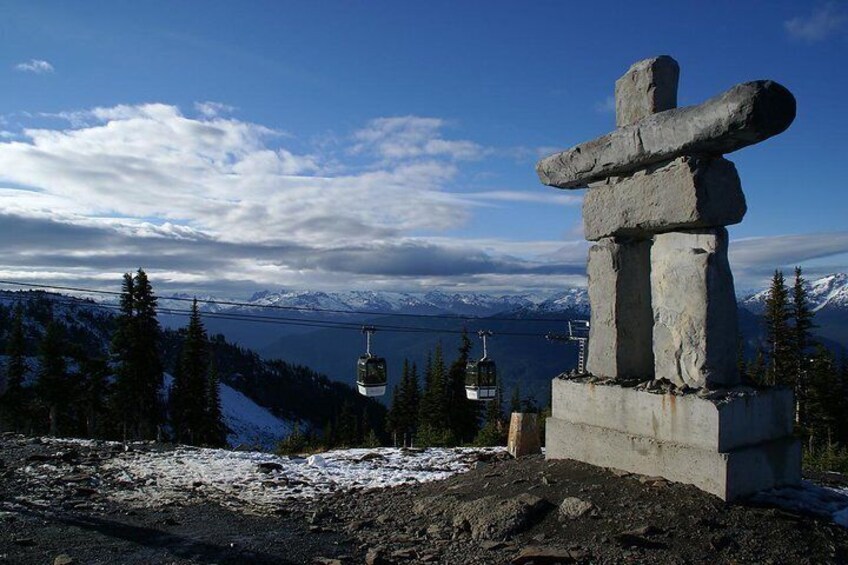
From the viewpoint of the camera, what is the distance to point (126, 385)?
3503 cm

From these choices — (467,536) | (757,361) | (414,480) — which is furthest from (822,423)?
(467,536)

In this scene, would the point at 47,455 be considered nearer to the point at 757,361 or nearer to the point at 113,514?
the point at 113,514

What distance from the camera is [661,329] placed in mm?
8320

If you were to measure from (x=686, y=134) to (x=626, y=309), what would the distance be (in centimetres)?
260

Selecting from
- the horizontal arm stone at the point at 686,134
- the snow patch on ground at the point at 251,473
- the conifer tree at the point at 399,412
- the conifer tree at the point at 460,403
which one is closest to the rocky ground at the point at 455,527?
the snow patch on ground at the point at 251,473

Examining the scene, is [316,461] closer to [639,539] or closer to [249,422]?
[639,539]

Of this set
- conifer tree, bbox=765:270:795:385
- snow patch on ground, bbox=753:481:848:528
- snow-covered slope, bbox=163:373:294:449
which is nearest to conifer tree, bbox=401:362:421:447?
conifer tree, bbox=765:270:795:385

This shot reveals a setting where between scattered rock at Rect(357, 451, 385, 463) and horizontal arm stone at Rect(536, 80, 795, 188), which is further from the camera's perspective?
scattered rock at Rect(357, 451, 385, 463)

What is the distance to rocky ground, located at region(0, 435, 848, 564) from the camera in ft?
20.5

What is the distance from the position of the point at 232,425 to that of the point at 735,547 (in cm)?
11188

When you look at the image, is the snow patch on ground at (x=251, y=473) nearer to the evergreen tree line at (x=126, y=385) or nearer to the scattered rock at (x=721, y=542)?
the scattered rock at (x=721, y=542)

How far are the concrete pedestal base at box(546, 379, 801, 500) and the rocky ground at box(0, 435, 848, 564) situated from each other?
255 mm

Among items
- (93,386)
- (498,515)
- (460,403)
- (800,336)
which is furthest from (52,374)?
(800,336)

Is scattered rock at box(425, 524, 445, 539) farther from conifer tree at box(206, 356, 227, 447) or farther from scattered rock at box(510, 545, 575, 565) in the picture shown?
conifer tree at box(206, 356, 227, 447)
